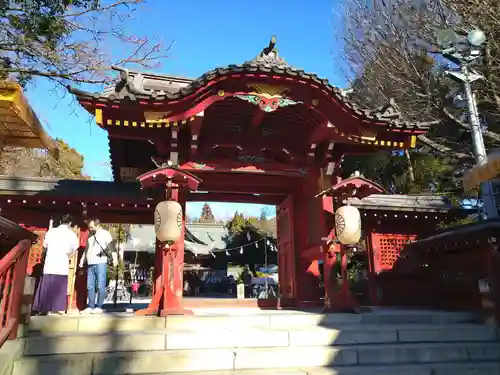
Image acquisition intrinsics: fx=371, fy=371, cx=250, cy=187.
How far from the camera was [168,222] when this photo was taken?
6.16m

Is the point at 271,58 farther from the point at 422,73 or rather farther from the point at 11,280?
the point at 422,73

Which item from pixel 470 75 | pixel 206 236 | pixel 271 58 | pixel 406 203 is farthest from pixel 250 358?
pixel 206 236

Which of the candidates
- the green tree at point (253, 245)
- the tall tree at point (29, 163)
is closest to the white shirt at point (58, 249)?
the tall tree at point (29, 163)

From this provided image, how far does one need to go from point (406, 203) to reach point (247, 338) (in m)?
6.23

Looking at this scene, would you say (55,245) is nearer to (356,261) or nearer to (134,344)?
(134,344)

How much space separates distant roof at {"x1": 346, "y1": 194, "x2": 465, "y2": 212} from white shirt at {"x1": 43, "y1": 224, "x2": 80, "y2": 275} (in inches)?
242

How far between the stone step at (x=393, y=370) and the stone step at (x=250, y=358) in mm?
139

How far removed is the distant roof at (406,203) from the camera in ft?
29.8

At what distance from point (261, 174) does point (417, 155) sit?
448 inches

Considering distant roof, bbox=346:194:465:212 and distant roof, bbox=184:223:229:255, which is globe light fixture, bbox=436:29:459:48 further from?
distant roof, bbox=184:223:229:255

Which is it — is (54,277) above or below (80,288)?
above

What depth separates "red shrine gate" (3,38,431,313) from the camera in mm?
6664

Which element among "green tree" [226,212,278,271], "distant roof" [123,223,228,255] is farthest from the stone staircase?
"distant roof" [123,223,228,255]

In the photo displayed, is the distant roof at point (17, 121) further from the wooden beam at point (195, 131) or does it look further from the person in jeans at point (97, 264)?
the wooden beam at point (195, 131)
